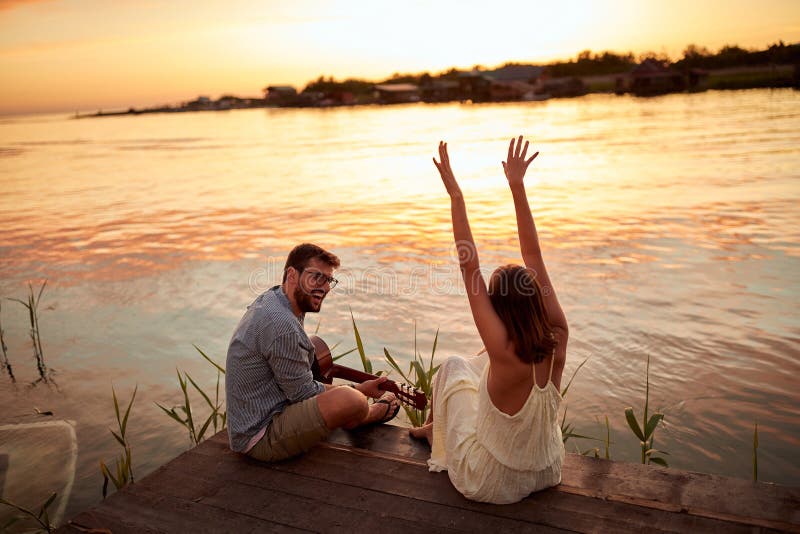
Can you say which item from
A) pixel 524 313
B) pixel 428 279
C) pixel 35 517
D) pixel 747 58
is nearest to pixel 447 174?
pixel 524 313

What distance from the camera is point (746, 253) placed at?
10.1 meters

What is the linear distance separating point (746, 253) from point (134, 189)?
58.3 feet

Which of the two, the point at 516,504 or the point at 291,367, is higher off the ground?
the point at 291,367

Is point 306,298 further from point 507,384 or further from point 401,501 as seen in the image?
point 507,384

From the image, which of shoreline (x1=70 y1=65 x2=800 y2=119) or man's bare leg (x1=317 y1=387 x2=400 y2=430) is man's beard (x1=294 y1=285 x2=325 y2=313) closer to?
man's bare leg (x1=317 y1=387 x2=400 y2=430)

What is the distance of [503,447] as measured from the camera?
9.89 feet

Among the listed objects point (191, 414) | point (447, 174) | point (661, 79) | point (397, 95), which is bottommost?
point (191, 414)

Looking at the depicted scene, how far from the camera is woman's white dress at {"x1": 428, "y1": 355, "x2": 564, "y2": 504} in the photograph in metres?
2.95

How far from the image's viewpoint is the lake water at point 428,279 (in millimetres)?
5809

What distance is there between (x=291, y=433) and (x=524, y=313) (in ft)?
5.19

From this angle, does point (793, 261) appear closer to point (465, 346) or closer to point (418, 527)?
point (465, 346)

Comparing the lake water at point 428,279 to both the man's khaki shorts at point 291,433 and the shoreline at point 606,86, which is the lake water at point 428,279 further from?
the shoreline at point 606,86

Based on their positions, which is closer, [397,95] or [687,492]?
[687,492]

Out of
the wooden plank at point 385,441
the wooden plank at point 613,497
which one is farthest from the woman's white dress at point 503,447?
the wooden plank at point 385,441
